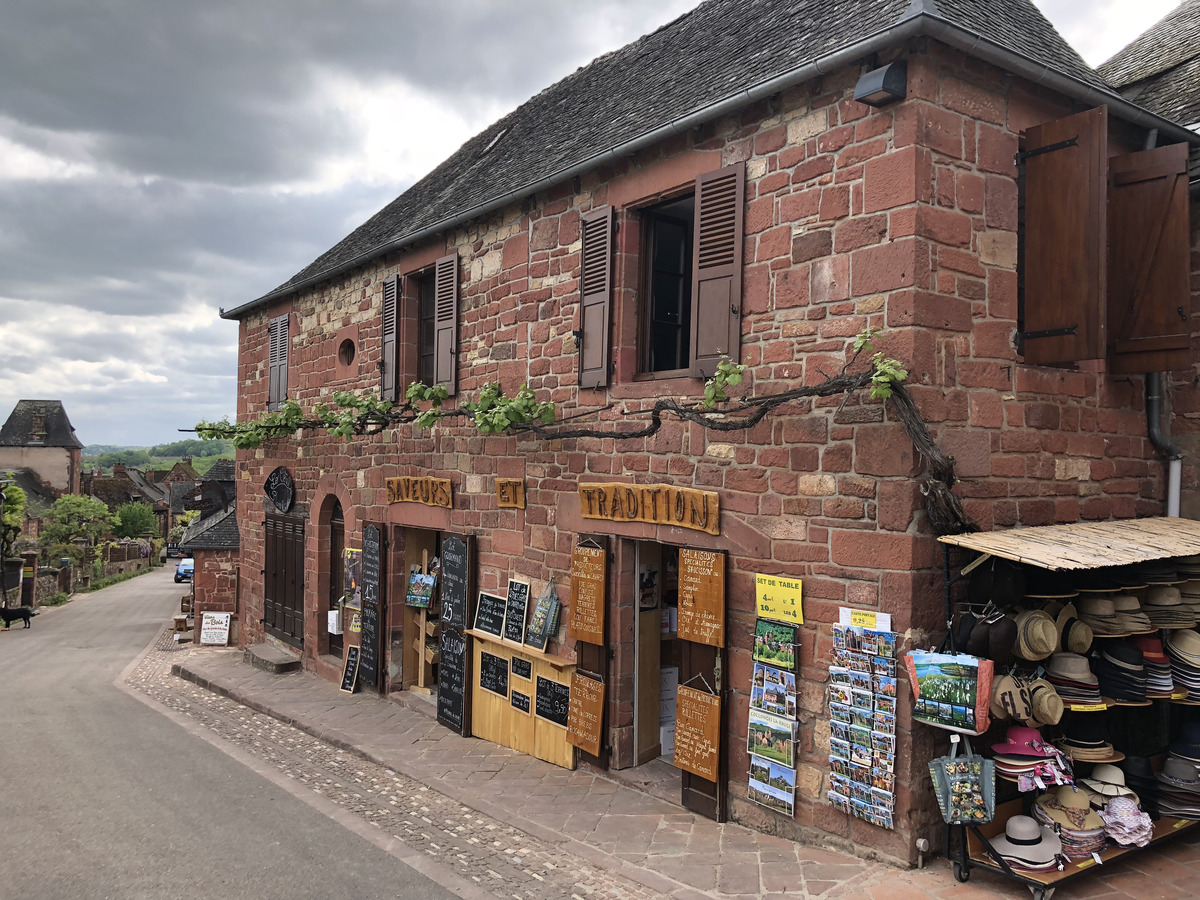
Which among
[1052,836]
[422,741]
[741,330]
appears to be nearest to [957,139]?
[741,330]

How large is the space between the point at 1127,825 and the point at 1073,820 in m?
0.33

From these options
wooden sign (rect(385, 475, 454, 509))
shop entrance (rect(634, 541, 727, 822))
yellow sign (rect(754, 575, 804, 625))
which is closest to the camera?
yellow sign (rect(754, 575, 804, 625))

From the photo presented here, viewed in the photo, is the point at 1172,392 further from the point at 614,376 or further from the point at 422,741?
the point at 422,741

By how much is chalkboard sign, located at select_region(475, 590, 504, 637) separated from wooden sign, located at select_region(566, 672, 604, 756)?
1.16 meters

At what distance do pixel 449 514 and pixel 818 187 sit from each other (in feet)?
17.1

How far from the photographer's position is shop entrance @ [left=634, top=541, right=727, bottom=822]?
6.91 meters

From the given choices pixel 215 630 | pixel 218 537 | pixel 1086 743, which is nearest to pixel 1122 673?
pixel 1086 743

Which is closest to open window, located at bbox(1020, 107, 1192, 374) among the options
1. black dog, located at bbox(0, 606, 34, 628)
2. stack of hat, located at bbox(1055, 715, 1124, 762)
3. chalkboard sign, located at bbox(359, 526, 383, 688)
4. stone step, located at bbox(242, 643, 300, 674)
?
stack of hat, located at bbox(1055, 715, 1124, 762)

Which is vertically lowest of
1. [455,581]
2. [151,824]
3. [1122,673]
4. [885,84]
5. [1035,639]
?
[151,824]

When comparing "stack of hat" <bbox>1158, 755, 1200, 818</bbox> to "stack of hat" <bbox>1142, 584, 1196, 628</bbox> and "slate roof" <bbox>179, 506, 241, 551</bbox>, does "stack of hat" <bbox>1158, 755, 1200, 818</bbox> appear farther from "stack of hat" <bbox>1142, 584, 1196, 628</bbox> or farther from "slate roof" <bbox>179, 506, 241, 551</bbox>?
"slate roof" <bbox>179, 506, 241, 551</bbox>

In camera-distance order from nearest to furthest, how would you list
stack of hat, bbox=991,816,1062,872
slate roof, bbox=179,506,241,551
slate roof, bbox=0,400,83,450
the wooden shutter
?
1. stack of hat, bbox=991,816,1062,872
2. the wooden shutter
3. slate roof, bbox=179,506,241,551
4. slate roof, bbox=0,400,83,450

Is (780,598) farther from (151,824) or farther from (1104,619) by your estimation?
(151,824)

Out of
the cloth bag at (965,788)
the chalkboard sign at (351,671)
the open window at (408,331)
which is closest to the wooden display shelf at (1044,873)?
the cloth bag at (965,788)

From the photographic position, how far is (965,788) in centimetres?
456
